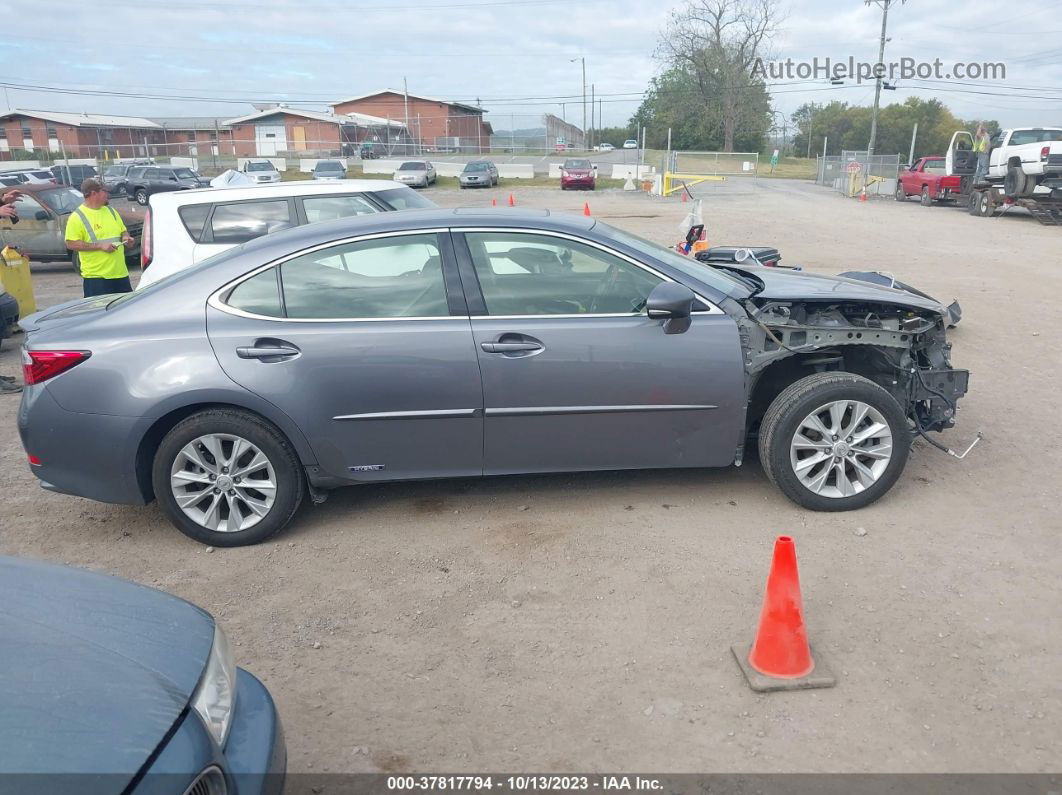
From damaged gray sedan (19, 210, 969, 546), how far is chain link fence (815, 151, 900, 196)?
3353 centimetres

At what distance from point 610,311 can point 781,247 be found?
13149 millimetres

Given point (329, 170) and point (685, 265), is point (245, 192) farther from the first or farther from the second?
point (329, 170)

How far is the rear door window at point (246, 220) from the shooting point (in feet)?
25.7

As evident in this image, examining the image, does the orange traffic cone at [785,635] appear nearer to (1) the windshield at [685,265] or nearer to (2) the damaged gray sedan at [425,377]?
(2) the damaged gray sedan at [425,377]

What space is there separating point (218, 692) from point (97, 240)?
273 inches

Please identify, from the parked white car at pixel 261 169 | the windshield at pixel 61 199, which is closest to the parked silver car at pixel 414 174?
the parked white car at pixel 261 169

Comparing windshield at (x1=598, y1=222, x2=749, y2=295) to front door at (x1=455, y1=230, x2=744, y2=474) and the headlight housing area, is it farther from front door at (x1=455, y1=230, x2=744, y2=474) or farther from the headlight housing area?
the headlight housing area

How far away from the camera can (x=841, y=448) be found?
4.63 meters

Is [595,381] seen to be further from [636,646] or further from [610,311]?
[636,646]

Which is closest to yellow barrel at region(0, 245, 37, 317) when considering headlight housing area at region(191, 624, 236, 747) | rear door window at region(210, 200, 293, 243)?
rear door window at region(210, 200, 293, 243)

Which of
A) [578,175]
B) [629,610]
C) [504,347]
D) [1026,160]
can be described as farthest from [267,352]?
[578,175]

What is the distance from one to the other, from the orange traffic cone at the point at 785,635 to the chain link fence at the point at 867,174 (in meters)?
35.1

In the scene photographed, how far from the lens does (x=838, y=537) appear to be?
4.45 m

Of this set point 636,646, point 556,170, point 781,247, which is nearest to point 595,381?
point 636,646
